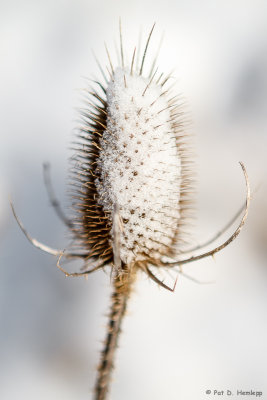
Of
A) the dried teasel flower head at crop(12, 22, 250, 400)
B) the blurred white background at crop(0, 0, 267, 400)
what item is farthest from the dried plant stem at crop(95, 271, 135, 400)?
the blurred white background at crop(0, 0, 267, 400)

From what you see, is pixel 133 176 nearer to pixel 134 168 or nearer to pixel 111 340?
pixel 134 168

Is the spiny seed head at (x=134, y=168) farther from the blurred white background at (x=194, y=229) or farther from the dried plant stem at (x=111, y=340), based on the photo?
the blurred white background at (x=194, y=229)

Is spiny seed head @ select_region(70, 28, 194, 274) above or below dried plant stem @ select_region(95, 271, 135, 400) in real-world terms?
above

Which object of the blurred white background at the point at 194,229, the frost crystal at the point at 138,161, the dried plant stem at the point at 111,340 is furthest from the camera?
the blurred white background at the point at 194,229

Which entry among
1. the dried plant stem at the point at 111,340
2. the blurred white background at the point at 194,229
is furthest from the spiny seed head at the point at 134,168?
the blurred white background at the point at 194,229

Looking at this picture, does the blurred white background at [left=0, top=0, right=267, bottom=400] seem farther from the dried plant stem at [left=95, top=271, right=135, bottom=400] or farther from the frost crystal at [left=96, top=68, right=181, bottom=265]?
the frost crystal at [left=96, top=68, right=181, bottom=265]

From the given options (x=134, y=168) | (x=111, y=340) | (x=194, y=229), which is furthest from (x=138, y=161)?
(x=194, y=229)

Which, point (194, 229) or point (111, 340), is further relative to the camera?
point (194, 229)
